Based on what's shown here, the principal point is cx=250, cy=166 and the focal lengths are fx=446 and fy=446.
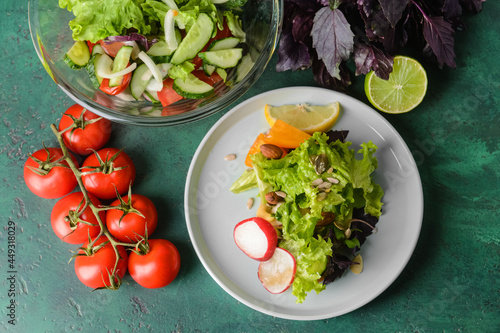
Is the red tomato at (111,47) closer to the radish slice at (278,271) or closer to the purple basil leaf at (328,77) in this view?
the purple basil leaf at (328,77)

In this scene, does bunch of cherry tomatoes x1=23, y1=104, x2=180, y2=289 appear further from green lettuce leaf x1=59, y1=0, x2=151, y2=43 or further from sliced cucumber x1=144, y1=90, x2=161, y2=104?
green lettuce leaf x1=59, y1=0, x2=151, y2=43

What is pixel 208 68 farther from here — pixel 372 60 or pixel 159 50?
pixel 372 60

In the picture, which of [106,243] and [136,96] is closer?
[136,96]

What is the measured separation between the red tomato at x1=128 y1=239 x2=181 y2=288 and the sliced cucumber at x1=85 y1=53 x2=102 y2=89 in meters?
0.77

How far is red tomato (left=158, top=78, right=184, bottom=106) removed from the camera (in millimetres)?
1654

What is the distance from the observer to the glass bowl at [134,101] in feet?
5.50

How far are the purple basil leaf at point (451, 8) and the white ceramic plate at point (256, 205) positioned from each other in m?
0.51

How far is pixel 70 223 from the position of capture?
1.94 meters

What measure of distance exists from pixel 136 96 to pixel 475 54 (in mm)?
1596

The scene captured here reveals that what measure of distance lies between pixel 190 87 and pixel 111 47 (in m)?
0.31

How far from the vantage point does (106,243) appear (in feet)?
6.42

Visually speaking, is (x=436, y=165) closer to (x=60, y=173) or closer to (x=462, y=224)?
(x=462, y=224)

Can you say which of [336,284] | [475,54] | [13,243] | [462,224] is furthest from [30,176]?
[475,54]

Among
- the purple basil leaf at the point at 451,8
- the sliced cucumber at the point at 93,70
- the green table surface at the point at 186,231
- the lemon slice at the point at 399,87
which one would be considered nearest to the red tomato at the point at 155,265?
the green table surface at the point at 186,231
